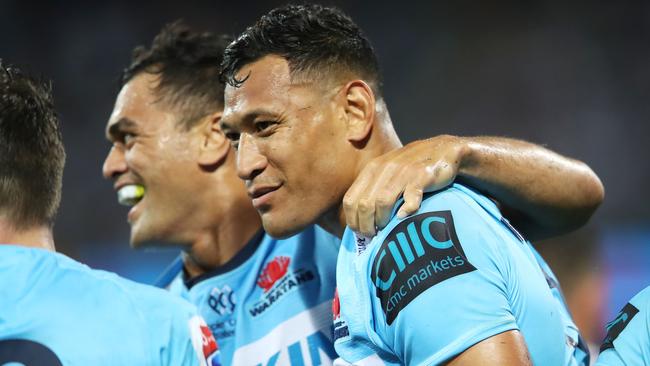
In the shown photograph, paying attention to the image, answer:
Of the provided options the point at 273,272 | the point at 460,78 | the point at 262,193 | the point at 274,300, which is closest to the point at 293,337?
the point at 274,300

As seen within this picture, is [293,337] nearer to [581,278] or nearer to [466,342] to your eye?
[466,342]

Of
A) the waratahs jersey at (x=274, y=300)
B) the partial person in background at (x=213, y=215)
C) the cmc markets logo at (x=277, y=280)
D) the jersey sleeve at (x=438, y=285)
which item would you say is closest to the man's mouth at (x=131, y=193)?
the partial person in background at (x=213, y=215)

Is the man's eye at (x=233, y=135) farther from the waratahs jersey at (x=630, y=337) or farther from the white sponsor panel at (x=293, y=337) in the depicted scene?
the waratahs jersey at (x=630, y=337)

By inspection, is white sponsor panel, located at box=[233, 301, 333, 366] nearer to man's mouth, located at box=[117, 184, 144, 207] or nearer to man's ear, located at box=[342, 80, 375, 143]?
man's ear, located at box=[342, 80, 375, 143]

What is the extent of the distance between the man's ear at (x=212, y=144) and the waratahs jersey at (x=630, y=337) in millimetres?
1660

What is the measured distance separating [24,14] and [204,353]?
6.47 metres

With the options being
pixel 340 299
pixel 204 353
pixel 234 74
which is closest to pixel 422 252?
pixel 340 299

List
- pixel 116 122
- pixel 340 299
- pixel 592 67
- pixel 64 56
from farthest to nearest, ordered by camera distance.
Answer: pixel 64 56, pixel 592 67, pixel 116 122, pixel 340 299

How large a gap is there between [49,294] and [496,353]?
1020 millimetres

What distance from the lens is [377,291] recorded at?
5.91 ft

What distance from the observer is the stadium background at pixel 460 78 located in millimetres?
6305

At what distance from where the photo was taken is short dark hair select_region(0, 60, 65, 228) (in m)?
2.14

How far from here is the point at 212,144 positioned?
10.5ft

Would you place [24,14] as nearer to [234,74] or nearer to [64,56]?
[64,56]
